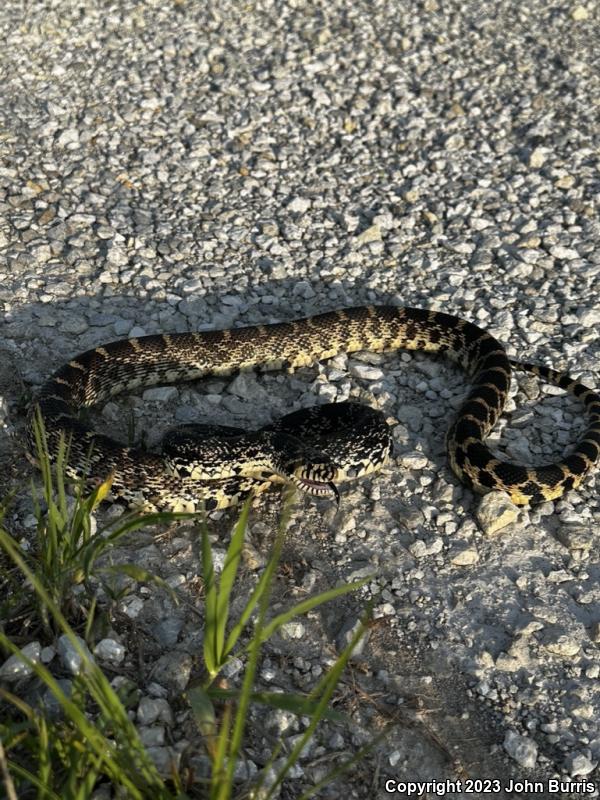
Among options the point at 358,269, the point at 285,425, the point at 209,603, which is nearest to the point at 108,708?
the point at 209,603

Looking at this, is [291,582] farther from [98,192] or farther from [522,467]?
[98,192]

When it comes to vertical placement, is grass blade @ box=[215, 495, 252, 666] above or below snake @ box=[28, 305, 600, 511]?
above

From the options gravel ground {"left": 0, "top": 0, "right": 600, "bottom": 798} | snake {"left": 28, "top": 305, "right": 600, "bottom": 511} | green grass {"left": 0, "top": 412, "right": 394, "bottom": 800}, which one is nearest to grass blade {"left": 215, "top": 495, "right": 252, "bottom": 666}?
green grass {"left": 0, "top": 412, "right": 394, "bottom": 800}

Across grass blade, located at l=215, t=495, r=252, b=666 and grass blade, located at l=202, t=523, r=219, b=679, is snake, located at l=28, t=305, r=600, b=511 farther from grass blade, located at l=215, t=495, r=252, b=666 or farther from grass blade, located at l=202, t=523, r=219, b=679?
grass blade, located at l=215, t=495, r=252, b=666

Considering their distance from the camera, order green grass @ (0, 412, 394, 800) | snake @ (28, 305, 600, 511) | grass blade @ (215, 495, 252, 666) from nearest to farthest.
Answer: green grass @ (0, 412, 394, 800), grass blade @ (215, 495, 252, 666), snake @ (28, 305, 600, 511)

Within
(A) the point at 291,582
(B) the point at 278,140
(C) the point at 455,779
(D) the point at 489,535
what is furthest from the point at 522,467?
(B) the point at 278,140

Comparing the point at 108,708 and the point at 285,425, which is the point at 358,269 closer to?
the point at 285,425
